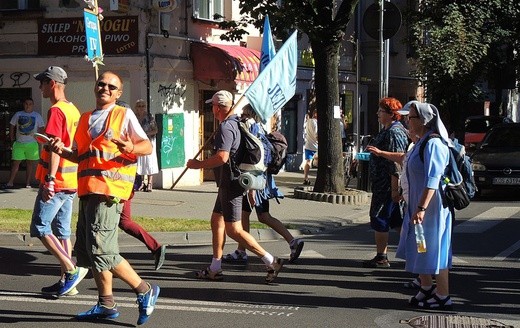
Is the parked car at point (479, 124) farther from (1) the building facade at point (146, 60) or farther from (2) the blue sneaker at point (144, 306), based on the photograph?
(2) the blue sneaker at point (144, 306)

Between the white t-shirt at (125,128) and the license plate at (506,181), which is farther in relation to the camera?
the license plate at (506,181)

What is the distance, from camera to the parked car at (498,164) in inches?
770

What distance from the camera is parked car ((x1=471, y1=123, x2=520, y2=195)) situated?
1955 centimetres

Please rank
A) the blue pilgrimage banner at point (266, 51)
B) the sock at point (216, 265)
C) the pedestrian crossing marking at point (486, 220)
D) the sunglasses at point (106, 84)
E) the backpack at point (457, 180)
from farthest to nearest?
the pedestrian crossing marking at point (486, 220), the blue pilgrimage banner at point (266, 51), the sock at point (216, 265), the backpack at point (457, 180), the sunglasses at point (106, 84)

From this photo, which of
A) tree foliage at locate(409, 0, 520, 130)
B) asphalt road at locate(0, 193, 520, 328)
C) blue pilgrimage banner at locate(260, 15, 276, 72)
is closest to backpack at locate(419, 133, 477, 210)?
asphalt road at locate(0, 193, 520, 328)

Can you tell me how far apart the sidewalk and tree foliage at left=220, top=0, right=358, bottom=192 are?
798 mm

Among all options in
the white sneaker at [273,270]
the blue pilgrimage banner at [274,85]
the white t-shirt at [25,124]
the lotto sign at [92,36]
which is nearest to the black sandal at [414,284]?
the white sneaker at [273,270]

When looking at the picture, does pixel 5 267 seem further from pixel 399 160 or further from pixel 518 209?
pixel 518 209

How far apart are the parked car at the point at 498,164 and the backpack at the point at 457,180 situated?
38.5ft

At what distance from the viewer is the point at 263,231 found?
13539mm

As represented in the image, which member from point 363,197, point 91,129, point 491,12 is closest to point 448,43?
point 491,12

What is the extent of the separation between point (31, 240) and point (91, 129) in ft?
17.0

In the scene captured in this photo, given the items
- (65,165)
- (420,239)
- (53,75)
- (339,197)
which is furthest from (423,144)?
(339,197)

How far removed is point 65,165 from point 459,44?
2005cm
